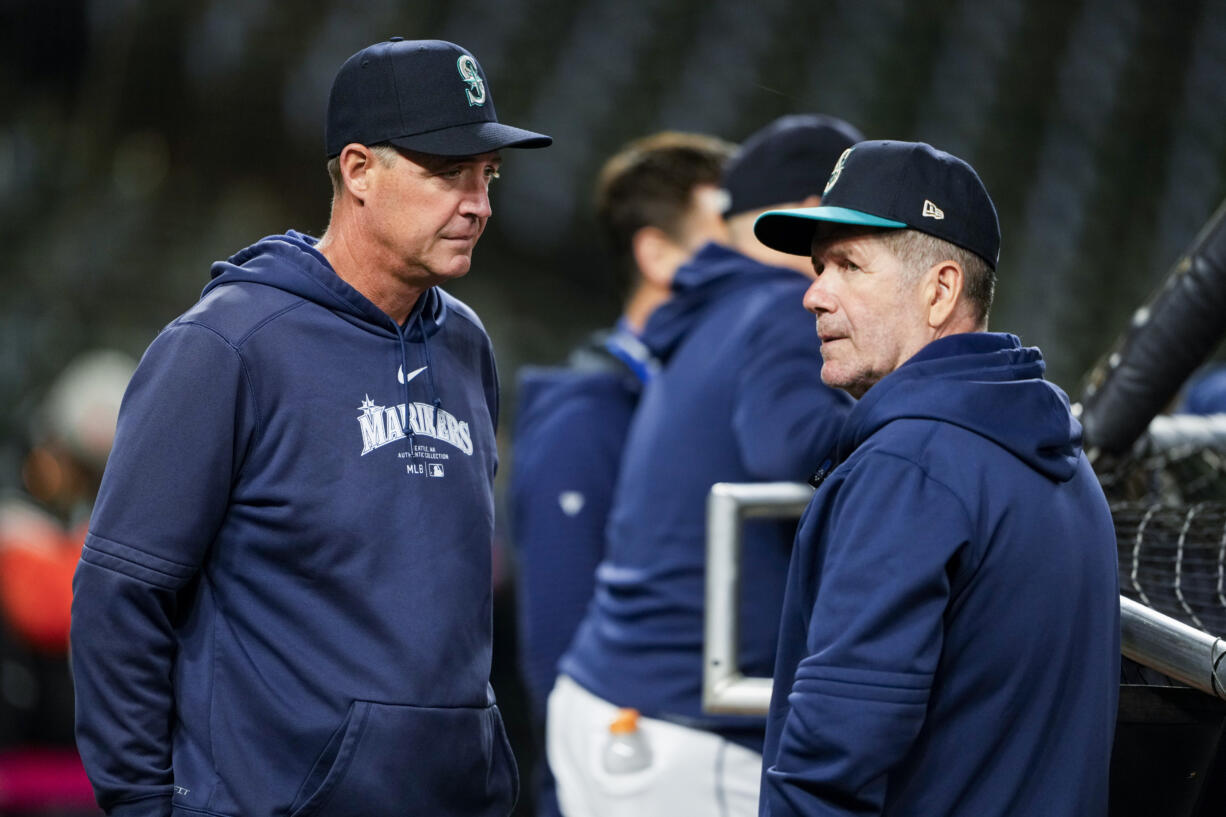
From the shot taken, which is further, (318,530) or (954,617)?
(318,530)

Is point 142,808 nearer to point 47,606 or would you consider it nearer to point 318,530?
point 318,530

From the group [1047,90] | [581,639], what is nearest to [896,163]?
[581,639]

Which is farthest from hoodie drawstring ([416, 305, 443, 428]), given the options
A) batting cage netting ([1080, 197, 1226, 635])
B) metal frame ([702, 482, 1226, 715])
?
batting cage netting ([1080, 197, 1226, 635])

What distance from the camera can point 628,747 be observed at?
2248 millimetres

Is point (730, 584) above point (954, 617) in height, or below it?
below

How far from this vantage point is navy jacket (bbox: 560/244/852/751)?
7.04 ft

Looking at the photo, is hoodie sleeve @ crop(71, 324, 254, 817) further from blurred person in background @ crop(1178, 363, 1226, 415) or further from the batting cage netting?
blurred person in background @ crop(1178, 363, 1226, 415)

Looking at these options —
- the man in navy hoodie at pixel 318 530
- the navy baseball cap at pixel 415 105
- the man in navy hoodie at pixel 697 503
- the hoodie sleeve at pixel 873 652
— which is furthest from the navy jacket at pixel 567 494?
the hoodie sleeve at pixel 873 652

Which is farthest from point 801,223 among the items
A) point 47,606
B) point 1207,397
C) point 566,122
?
point 566,122

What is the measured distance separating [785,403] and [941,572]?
32.1 inches

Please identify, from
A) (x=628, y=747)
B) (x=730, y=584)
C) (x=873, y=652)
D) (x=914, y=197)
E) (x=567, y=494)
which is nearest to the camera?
(x=873, y=652)

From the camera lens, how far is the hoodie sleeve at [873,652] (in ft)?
4.32

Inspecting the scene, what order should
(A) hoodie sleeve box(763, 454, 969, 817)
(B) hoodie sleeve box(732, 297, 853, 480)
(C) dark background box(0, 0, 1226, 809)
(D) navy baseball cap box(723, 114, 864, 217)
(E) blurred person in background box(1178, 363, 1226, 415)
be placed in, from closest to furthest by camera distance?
(A) hoodie sleeve box(763, 454, 969, 817) → (B) hoodie sleeve box(732, 297, 853, 480) → (D) navy baseball cap box(723, 114, 864, 217) → (E) blurred person in background box(1178, 363, 1226, 415) → (C) dark background box(0, 0, 1226, 809)

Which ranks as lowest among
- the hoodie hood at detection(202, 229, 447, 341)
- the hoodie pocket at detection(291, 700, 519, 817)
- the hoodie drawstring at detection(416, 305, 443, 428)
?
the hoodie pocket at detection(291, 700, 519, 817)
